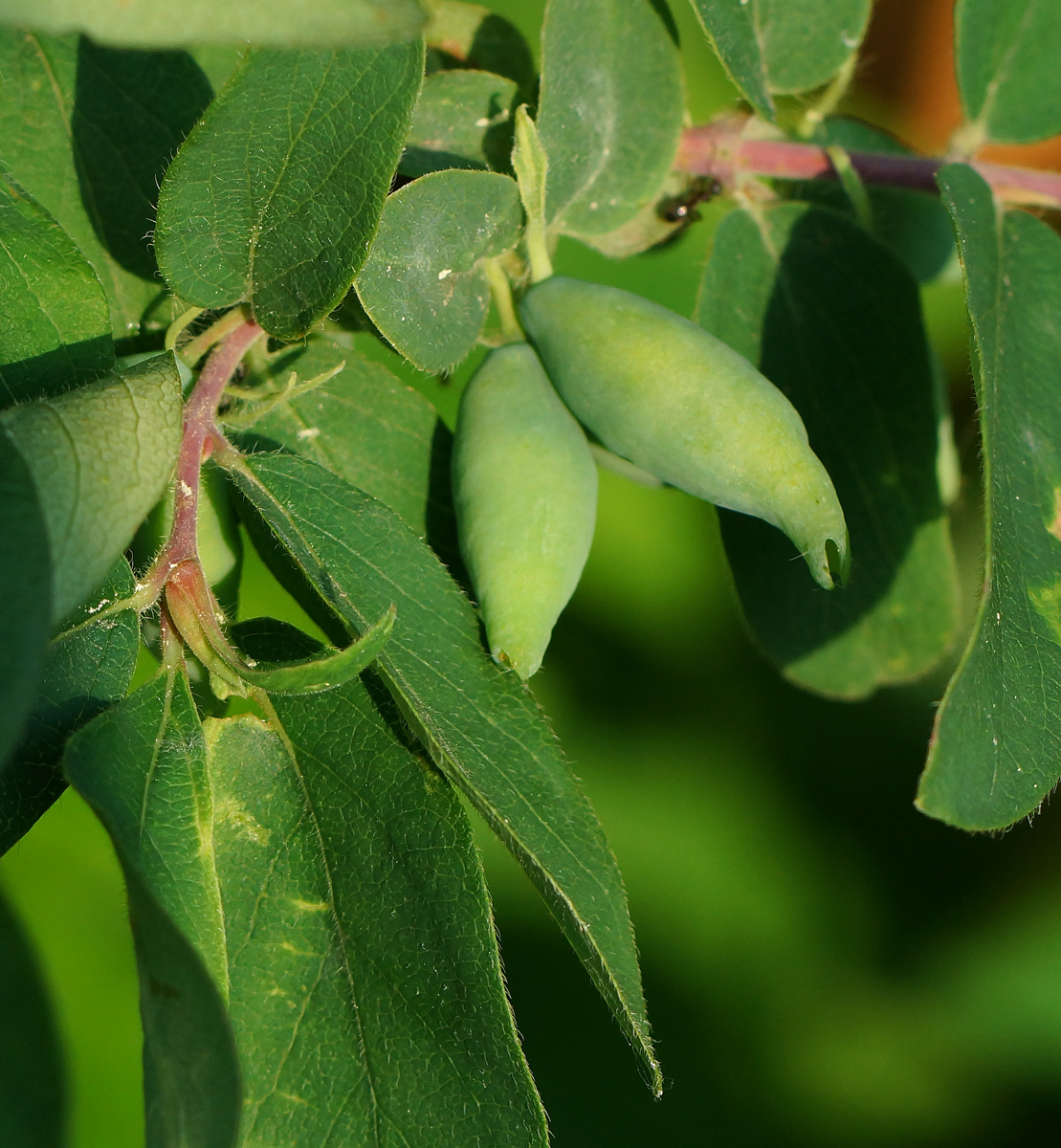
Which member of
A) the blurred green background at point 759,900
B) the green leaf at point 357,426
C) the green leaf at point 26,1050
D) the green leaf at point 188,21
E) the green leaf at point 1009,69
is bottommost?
the blurred green background at point 759,900

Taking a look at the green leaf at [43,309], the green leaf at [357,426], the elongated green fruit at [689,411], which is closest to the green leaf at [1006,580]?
the elongated green fruit at [689,411]

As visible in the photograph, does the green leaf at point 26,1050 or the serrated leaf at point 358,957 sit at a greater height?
the serrated leaf at point 358,957

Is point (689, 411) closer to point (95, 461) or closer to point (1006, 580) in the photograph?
point (1006, 580)

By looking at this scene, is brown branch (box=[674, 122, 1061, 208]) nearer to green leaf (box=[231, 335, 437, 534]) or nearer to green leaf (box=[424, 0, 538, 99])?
green leaf (box=[424, 0, 538, 99])

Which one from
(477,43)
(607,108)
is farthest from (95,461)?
(477,43)

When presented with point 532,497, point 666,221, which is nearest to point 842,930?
point 666,221

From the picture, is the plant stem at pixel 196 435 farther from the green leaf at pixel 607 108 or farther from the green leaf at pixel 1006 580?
the green leaf at pixel 1006 580

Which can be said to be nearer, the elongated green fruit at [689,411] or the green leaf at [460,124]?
the elongated green fruit at [689,411]
